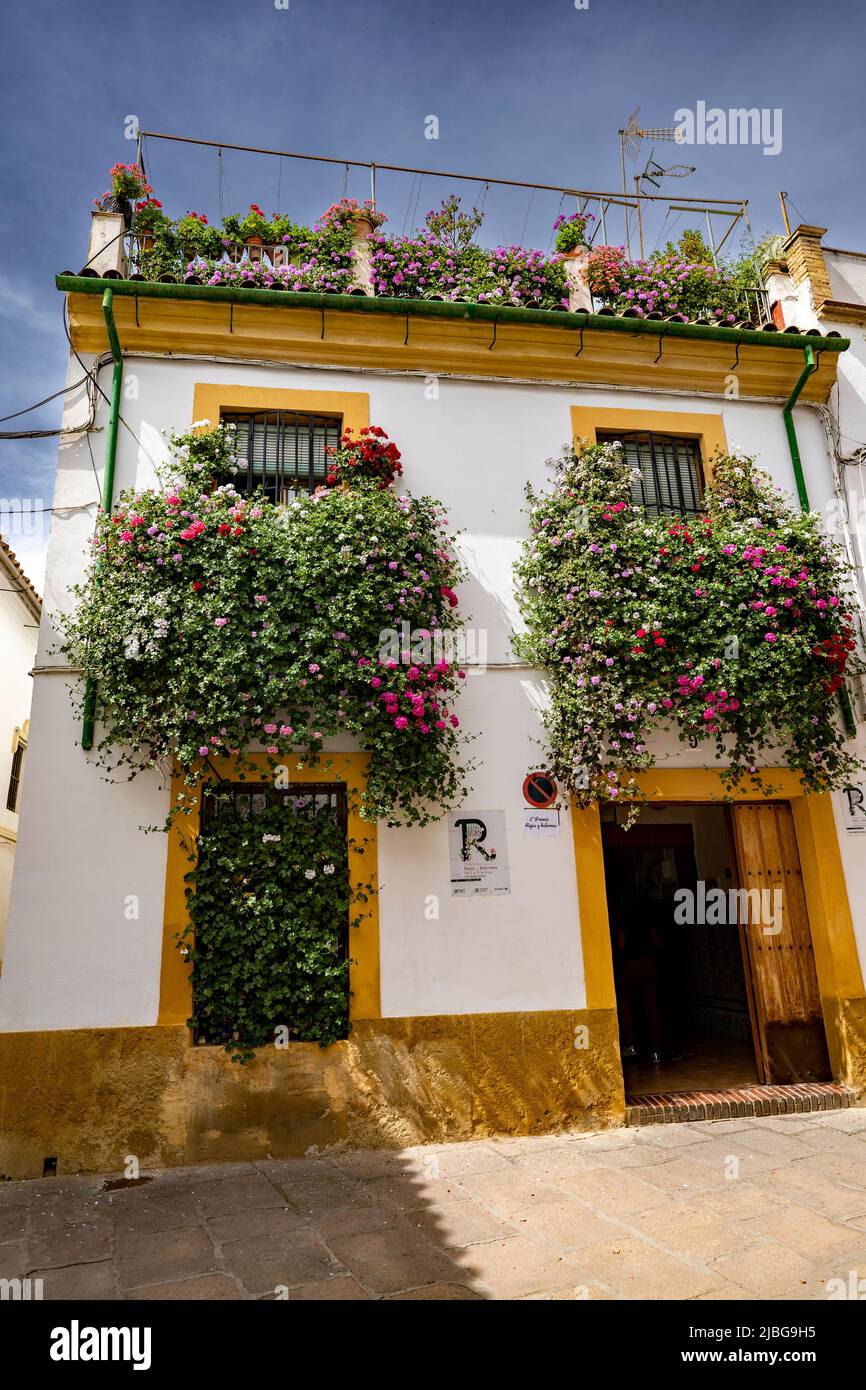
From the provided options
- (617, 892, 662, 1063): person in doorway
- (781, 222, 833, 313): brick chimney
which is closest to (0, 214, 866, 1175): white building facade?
(781, 222, 833, 313): brick chimney

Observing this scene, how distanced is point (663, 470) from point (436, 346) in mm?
2377

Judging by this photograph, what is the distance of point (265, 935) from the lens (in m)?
5.98

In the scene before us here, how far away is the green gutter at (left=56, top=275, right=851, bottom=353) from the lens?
22.9 feet

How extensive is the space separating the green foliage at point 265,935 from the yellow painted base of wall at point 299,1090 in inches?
7.8

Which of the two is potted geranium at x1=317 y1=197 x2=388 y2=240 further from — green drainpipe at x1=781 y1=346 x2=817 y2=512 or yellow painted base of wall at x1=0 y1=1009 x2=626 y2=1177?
yellow painted base of wall at x1=0 y1=1009 x2=626 y2=1177

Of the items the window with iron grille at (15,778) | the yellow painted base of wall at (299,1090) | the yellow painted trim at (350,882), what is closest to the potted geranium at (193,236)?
the yellow painted trim at (350,882)

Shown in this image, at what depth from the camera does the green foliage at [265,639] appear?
19.5 ft

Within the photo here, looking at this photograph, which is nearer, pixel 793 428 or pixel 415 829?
pixel 415 829

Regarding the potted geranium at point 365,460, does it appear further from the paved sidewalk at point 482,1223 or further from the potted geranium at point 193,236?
the paved sidewalk at point 482,1223

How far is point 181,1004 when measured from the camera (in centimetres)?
591

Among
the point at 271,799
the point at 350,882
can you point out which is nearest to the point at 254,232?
the point at 271,799

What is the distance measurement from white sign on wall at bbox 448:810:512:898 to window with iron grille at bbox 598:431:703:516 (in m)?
3.30

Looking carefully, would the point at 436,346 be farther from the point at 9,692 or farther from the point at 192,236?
the point at 9,692
